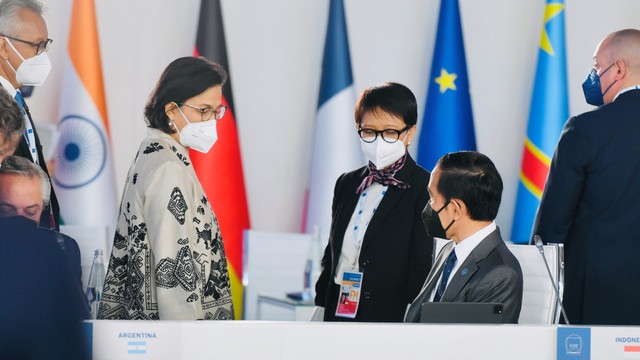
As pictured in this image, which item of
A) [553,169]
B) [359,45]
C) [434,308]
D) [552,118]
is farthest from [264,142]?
[434,308]

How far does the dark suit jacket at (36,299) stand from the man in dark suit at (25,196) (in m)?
0.03

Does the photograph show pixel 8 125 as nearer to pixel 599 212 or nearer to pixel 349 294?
pixel 349 294

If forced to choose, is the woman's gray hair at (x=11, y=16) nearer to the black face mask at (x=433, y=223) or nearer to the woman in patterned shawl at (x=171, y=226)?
the woman in patterned shawl at (x=171, y=226)

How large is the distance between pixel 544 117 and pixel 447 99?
61 centimetres

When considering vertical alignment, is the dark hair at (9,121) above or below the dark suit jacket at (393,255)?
above

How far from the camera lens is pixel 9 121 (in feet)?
6.69

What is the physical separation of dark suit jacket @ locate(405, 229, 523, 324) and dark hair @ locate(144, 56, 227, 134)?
889 mm

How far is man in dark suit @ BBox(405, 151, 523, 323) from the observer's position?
2.40 m

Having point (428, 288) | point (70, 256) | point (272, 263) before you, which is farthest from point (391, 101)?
point (272, 263)

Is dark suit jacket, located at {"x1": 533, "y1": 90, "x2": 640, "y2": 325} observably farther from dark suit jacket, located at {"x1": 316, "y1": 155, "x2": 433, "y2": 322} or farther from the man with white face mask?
the man with white face mask

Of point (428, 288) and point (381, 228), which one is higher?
point (381, 228)

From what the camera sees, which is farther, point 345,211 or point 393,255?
point 345,211

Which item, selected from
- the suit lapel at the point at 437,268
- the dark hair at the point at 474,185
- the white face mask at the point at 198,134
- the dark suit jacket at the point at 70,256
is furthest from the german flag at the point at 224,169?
the dark suit jacket at the point at 70,256

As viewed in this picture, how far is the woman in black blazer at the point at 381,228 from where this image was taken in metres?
3.02
